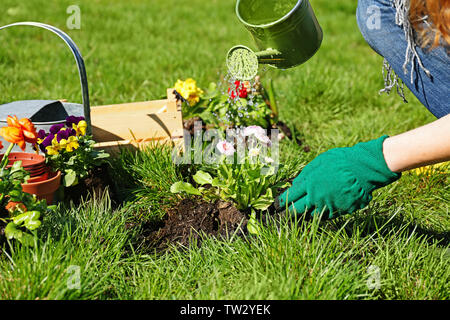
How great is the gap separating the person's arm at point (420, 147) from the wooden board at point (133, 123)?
1.21 m

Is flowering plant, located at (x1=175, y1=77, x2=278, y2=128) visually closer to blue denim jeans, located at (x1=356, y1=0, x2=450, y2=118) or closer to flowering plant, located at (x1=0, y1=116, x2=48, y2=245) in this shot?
blue denim jeans, located at (x1=356, y1=0, x2=450, y2=118)

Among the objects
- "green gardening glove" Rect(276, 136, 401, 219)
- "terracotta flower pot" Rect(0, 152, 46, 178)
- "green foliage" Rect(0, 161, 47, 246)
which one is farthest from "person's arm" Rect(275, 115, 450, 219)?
"terracotta flower pot" Rect(0, 152, 46, 178)

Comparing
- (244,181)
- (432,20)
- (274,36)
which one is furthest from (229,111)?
(432,20)

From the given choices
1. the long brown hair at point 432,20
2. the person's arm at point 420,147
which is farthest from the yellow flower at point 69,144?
the long brown hair at point 432,20

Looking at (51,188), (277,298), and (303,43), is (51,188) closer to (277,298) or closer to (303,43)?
(277,298)

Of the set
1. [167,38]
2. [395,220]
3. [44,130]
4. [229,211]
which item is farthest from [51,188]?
[167,38]

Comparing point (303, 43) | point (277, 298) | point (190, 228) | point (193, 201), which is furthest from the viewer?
point (193, 201)

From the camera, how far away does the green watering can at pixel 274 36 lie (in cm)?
163

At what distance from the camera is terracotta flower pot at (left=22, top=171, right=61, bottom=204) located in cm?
175

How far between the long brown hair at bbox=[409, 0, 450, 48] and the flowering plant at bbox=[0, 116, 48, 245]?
4.58 ft

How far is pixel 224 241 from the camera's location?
1766 millimetres

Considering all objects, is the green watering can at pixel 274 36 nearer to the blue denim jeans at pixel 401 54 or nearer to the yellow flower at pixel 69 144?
the blue denim jeans at pixel 401 54
